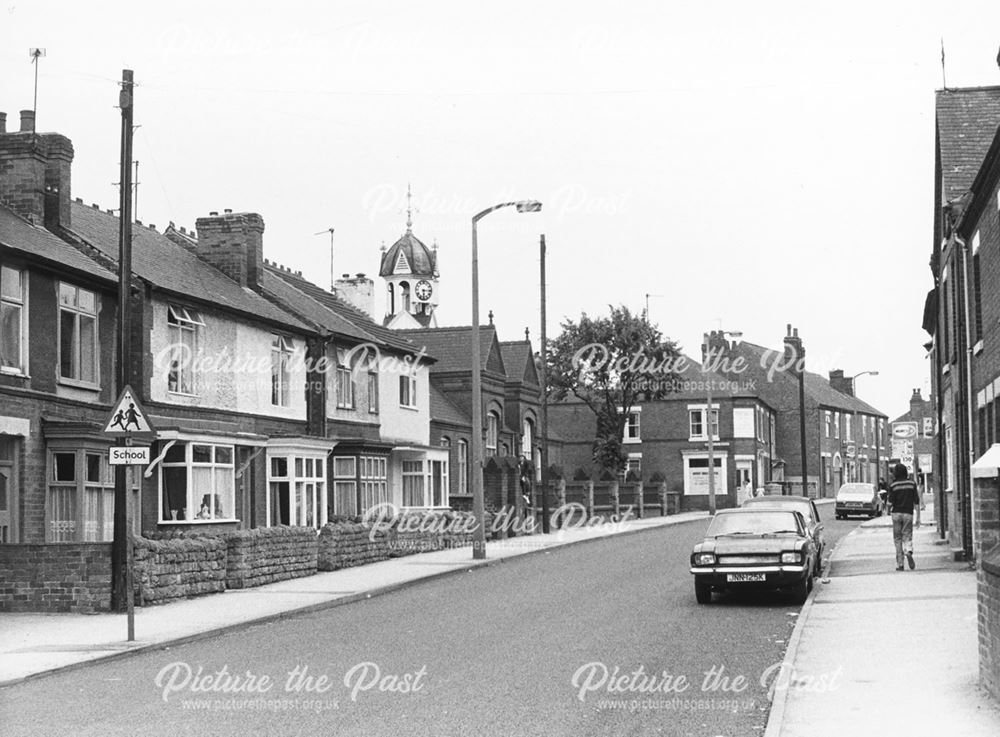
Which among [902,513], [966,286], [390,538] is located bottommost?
[390,538]

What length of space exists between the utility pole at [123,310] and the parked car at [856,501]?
36933 millimetres

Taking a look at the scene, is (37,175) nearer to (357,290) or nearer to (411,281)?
(357,290)

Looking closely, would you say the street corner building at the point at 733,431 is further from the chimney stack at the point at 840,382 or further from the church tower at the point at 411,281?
the church tower at the point at 411,281

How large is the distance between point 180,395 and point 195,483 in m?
1.82

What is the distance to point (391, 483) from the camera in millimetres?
38062

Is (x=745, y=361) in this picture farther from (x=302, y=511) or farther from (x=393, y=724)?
(x=393, y=724)

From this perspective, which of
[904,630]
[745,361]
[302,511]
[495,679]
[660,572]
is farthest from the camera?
[745,361]

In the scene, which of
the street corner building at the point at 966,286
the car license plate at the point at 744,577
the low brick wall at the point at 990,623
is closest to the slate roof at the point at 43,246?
the car license plate at the point at 744,577

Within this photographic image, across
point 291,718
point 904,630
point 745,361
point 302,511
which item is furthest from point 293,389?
point 745,361

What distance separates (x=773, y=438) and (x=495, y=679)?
7116cm

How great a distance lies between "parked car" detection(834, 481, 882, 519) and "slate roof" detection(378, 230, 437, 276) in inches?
2274

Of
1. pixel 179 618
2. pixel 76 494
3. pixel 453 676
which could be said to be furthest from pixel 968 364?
pixel 76 494

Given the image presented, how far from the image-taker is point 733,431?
72000 millimetres

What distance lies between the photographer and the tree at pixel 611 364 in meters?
70.2
